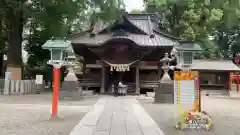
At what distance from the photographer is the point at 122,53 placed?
22.1 metres

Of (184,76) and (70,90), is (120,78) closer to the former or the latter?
(70,90)

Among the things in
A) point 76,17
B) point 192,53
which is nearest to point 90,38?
point 192,53

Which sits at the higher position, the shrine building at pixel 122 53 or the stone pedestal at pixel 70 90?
the shrine building at pixel 122 53

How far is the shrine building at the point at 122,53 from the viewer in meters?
21.2

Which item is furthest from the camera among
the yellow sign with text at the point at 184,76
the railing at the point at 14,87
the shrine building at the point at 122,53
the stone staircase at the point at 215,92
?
the stone staircase at the point at 215,92

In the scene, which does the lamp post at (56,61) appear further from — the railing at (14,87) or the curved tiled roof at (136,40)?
the curved tiled roof at (136,40)

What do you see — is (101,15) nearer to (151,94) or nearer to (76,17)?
(76,17)

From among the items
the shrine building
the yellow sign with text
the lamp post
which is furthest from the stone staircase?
the lamp post

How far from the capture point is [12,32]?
22.0m

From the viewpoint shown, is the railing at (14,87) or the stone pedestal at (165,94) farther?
the railing at (14,87)

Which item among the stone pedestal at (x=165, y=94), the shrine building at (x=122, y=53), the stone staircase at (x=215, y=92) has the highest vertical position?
the shrine building at (x=122, y=53)

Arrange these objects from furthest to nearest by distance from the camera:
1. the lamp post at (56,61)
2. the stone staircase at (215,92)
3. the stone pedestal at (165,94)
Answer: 1. the stone staircase at (215,92)
2. the stone pedestal at (165,94)
3. the lamp post at (56,61)

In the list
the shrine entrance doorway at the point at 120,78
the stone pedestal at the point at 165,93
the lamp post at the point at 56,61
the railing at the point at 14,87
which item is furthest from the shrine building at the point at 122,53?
the lamp post at the point at 56,61

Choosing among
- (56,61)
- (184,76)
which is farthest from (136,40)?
(184,76)
